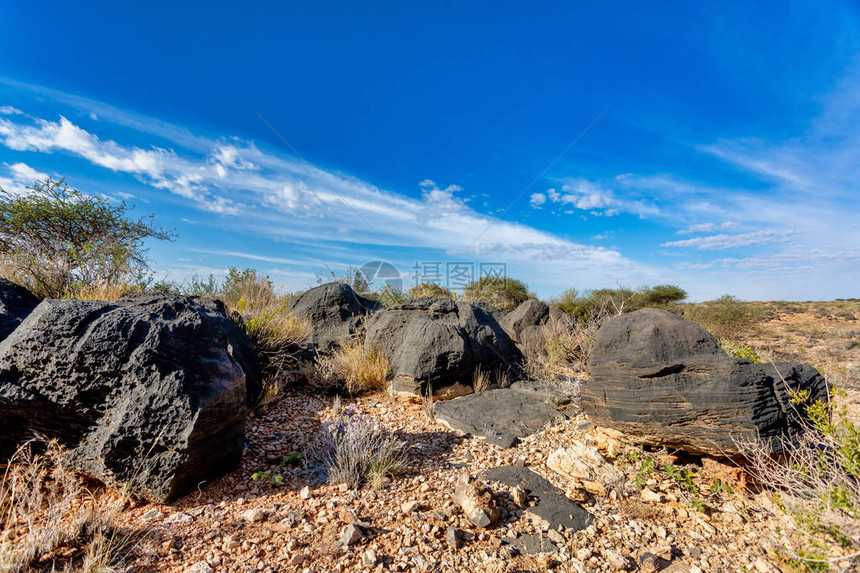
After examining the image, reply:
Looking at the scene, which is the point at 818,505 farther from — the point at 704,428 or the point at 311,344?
the point at 311,344

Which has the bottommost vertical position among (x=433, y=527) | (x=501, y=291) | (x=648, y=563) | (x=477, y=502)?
(x=648, y=563)

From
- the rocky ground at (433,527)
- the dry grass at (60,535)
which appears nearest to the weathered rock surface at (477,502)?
the rocky ground at (433,527)

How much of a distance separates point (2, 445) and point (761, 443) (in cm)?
586

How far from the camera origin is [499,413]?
4.86m

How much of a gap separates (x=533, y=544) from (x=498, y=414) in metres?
2.21

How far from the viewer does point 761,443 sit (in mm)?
3111

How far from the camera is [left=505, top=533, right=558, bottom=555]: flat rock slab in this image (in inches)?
102

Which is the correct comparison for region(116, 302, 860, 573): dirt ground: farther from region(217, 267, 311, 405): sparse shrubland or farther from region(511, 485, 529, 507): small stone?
region(217, 267, 311, 405): sparse shrubland

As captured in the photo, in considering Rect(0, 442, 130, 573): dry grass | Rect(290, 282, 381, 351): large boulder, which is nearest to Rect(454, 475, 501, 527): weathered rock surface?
Rect(0, 442, 130, 573): dry grass

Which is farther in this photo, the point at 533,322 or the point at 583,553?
the point at 533,322

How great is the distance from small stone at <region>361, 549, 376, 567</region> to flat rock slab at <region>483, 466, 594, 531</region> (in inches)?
48.4

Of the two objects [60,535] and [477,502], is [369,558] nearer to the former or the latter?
[477,502]

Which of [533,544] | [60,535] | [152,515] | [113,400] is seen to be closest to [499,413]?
[533,544]

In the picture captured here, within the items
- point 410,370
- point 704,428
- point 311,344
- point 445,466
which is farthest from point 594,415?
point 311,344
